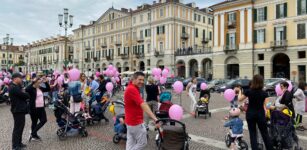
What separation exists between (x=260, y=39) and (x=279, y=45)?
9.69 feet

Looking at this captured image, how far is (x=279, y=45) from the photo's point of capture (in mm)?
35688

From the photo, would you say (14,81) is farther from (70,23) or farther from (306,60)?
(306,60)

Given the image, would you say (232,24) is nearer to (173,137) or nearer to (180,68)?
(180,68)

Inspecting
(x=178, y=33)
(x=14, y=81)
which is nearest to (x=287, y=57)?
(x=178, y=33)

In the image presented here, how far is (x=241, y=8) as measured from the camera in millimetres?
39406

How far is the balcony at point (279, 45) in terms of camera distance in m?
35.2

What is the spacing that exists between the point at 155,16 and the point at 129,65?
41.1 ft

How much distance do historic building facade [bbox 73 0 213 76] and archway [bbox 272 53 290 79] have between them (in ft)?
35.0

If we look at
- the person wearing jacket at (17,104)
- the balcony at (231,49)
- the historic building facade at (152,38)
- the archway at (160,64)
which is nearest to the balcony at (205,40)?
the historic building facade at (152,38)

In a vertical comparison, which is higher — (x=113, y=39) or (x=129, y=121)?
(x=113, y=39)

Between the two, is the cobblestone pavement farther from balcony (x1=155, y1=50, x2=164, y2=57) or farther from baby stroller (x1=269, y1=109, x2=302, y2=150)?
balcony (x1=155, y1=50, x2=164, y2=57)

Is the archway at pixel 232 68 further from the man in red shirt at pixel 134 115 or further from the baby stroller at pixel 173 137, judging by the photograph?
the man in red shirt at pixel 134 115

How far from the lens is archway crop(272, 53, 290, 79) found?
37.1 m

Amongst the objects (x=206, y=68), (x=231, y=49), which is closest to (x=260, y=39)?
(x=231, y=49)
